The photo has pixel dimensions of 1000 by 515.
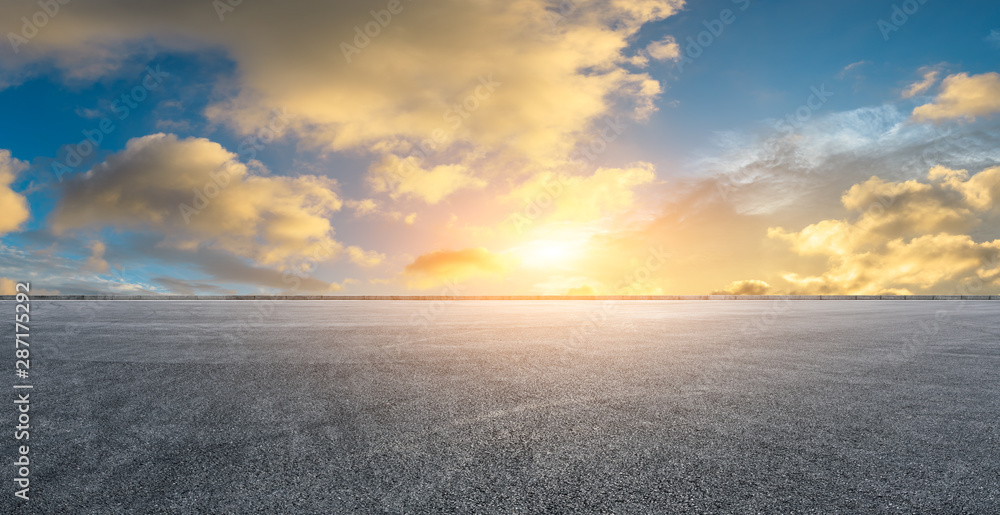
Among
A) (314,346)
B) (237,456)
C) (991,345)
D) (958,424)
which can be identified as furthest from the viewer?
(991,345)

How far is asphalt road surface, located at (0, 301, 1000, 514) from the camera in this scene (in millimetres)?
3057

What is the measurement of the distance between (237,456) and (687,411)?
4.20 meters

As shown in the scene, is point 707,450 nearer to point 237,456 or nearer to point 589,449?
point 589,449

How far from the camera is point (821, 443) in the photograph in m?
3.99

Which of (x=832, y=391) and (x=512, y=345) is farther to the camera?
(x=512, y=345)

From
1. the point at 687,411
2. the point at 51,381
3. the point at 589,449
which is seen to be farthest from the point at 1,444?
the point at 687,411

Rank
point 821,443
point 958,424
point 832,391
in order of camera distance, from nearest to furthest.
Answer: point 821,443, point 958,424, point 832,391

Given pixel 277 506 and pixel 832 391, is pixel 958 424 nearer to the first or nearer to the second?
pixel 832 391

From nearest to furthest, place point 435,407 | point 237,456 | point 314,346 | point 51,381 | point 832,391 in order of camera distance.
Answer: point 237,456 < point 435,407 < point 832,391 < point 51,381 < point 314,346

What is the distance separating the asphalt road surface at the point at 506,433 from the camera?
306 cm

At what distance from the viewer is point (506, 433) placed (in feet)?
13.9

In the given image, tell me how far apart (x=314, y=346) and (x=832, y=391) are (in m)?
8.80

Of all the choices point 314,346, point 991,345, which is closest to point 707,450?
point 314,346

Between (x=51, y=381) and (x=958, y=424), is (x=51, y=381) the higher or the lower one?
the higher one
